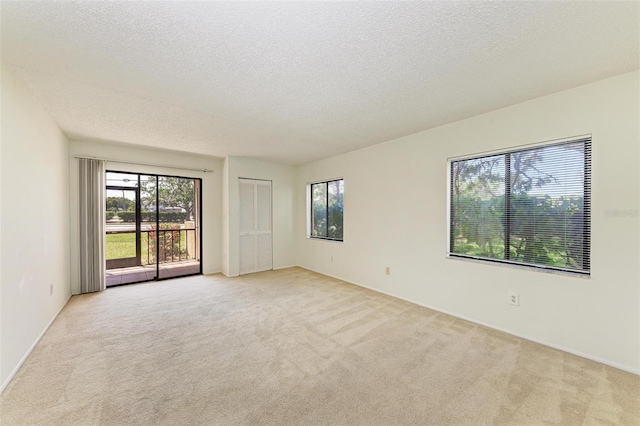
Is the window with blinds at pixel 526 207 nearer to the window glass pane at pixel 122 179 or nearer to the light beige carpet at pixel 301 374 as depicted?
the light beige carpet at pixel 301 374

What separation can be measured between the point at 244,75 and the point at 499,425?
3135 mm

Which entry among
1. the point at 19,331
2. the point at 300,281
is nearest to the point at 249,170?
the point at 300,281

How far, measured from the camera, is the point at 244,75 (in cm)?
220

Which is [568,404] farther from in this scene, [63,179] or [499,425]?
[63,179]

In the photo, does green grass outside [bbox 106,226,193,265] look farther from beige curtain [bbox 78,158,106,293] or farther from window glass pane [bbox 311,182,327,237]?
window glass pane [bbox 311,182,327,237]

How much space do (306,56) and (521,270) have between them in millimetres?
3005

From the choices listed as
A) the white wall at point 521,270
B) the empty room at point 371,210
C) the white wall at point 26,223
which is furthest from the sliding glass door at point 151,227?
the white wall at point 521,270

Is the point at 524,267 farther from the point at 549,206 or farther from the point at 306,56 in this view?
the point at 306,56

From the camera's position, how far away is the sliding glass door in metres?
4.84

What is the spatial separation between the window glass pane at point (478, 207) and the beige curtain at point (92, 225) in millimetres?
5589

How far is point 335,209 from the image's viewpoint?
5395mm

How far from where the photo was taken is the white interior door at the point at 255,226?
5.56 metres

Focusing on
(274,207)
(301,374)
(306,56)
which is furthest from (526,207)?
(274,207)

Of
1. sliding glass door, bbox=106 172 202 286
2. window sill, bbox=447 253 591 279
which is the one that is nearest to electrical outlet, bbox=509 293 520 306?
window sill, bbox=447 253 591 279
